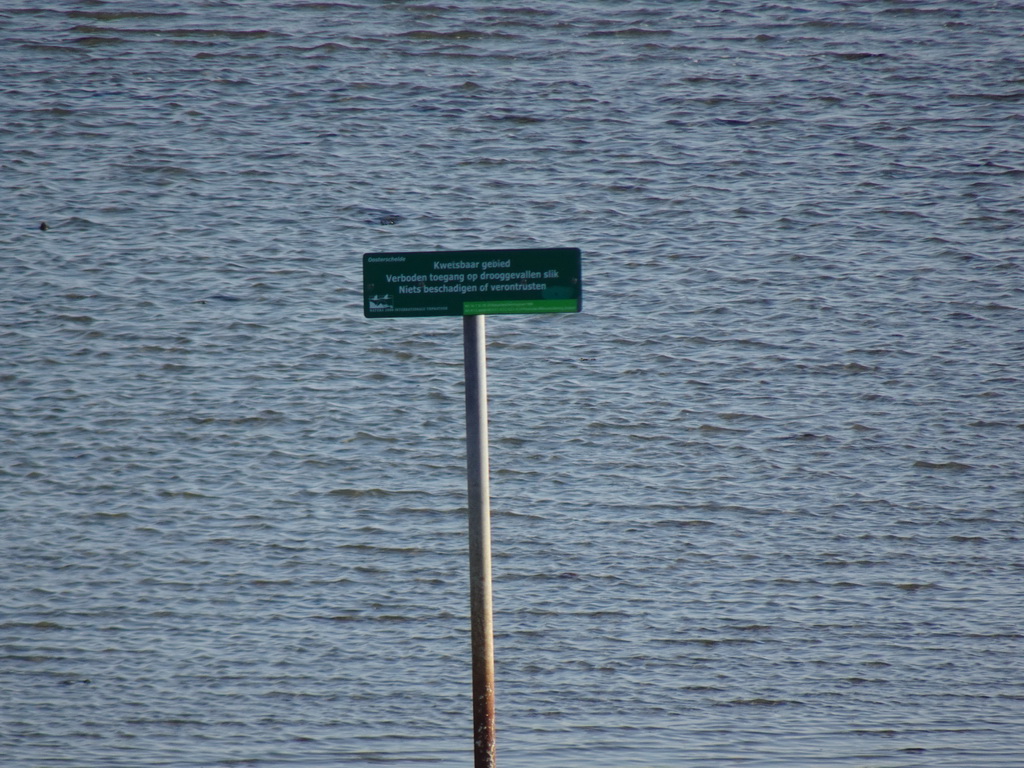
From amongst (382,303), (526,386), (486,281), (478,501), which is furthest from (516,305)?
(526,386)

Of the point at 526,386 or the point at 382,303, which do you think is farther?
the point at 526,386

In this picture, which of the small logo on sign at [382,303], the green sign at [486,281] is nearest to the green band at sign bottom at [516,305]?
the green sign at [486,281]

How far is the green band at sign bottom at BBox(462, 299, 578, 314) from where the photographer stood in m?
3.12

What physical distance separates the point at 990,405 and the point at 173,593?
4.53 meters

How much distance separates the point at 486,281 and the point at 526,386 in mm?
3073

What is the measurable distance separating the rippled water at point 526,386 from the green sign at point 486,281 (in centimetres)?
191

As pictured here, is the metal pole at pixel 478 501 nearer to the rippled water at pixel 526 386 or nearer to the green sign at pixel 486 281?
the green sign at pixel 486 281

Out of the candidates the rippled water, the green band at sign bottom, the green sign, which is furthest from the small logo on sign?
the rippled water

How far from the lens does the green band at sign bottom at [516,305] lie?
312 cm

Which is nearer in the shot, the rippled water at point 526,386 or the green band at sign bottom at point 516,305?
the green band at sign bottom at point 516,305

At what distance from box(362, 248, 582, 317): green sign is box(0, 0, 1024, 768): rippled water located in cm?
191

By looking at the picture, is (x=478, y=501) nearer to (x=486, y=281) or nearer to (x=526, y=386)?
(x=486, y=281)

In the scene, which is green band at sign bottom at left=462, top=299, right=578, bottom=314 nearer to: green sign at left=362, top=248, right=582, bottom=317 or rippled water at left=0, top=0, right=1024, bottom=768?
green sign at left=362, top=248, right=582, bottom=317

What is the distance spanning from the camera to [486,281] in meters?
3.12
